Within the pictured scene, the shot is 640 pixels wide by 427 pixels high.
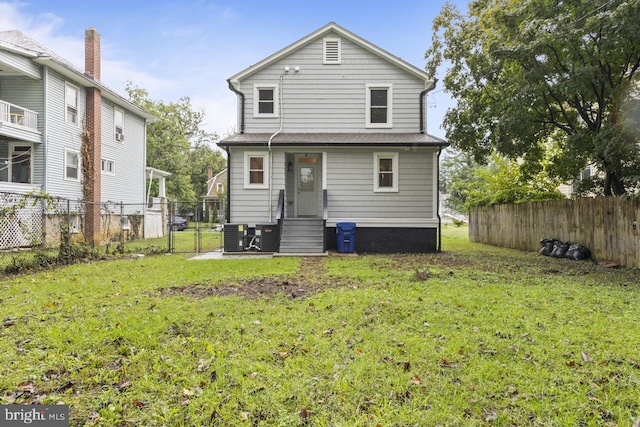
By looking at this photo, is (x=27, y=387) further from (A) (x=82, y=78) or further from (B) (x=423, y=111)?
(A) (x=82, y=78)

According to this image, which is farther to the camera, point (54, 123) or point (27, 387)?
point (54, 123)

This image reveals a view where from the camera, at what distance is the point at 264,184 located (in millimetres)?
12609

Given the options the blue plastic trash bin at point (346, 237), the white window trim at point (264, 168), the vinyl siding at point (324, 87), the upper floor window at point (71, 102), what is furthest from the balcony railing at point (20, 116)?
the blue plastic trash bin at point (346, 237)

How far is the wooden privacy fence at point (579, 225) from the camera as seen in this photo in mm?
8750

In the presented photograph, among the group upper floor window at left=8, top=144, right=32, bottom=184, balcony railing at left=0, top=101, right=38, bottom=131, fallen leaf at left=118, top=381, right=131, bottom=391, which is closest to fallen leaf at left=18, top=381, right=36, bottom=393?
fallen leaf at left=118, top=381, right=131, bottom=391

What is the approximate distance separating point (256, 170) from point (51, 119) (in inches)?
363

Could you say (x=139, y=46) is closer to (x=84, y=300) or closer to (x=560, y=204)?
(x=84, y=300)

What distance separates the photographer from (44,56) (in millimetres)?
13562

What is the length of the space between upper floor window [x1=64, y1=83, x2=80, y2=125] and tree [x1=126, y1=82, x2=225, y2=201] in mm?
16079

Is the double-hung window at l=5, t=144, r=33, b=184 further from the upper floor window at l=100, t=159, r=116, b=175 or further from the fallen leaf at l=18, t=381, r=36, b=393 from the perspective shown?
the fallen leaf at l=18, t=381, r=36, b=393

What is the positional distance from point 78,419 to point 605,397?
12.8ft

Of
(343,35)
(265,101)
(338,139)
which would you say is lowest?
(338,139)

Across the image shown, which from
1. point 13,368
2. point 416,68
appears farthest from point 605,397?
point 416,68

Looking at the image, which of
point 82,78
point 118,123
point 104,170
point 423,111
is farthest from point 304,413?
point 118,123
